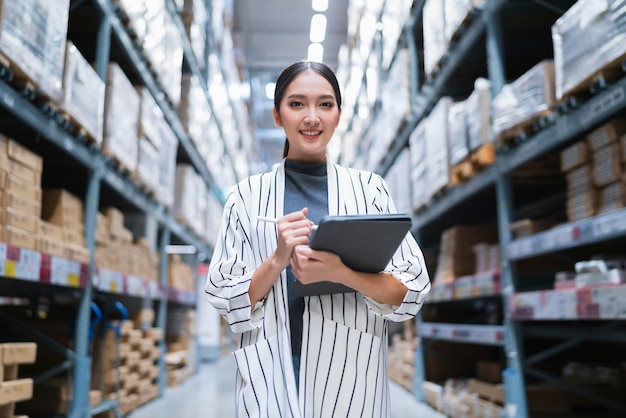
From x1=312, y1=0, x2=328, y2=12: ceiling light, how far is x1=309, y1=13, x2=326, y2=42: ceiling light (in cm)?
15

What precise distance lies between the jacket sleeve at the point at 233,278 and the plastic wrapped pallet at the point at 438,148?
14.2 ft

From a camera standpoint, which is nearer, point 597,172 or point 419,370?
point 597,172

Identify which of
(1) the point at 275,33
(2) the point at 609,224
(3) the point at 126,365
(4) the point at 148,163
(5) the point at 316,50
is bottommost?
(3) the point at 126,365

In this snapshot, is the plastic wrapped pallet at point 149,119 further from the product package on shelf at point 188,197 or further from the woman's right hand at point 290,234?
the woman's right hand at point 290,234

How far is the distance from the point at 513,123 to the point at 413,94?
3.26m

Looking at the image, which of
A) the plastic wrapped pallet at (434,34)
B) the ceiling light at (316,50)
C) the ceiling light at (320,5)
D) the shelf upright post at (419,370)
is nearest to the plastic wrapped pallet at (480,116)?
the plastic wrapped pallet at (434,34)

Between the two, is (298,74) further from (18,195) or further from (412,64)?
(412,64)

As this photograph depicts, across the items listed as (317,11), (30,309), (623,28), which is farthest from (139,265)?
(317,11)

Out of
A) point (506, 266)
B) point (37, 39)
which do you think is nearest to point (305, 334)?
point (37, 39)

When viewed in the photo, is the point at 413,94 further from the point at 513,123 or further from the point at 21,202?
the point at 21,202

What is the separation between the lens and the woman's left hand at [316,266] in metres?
1.28

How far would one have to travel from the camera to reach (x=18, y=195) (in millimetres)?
3326

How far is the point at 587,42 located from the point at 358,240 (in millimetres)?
2685

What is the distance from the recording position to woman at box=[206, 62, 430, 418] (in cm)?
131
